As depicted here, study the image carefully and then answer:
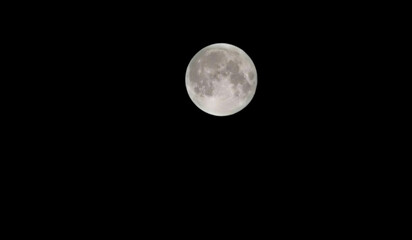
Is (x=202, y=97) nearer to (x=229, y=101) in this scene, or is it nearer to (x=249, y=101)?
(x=229, y=101)

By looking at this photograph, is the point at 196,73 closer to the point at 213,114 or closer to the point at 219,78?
the point at 219,78

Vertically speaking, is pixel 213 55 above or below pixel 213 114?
above

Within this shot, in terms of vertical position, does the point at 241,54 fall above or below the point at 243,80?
above

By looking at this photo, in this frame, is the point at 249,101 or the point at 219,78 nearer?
the point at 219,78

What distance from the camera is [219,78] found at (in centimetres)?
582

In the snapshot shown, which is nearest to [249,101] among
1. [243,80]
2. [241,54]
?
[243,80]

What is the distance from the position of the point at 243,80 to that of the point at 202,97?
769mm

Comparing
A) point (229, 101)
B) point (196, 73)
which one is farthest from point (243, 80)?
point (196, 73)

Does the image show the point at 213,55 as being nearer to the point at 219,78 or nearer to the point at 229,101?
the point at 219,78

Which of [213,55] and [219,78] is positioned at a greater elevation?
[213,55]

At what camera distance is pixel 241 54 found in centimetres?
609

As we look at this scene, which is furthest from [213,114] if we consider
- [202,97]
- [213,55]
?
[213,55]

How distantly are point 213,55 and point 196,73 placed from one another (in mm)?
428

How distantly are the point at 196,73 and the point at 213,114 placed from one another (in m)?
0.84
